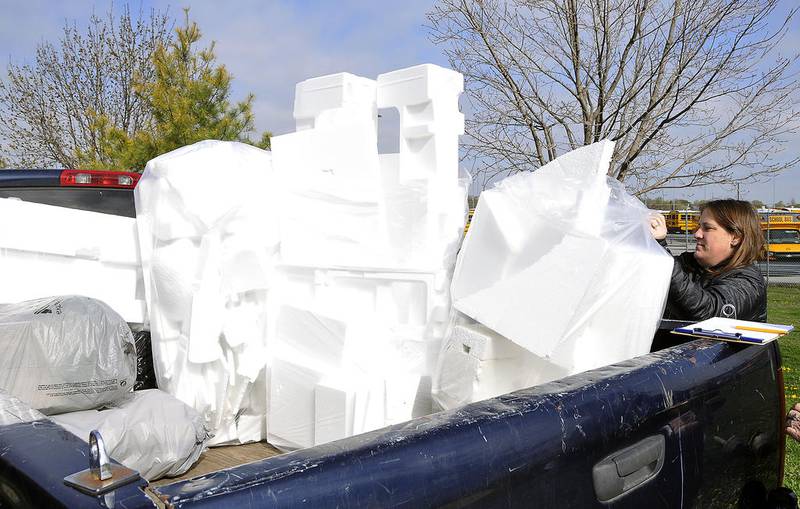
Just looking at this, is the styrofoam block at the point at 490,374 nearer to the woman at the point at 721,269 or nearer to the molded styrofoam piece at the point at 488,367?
the molded styrofoam piece at the point at 488,367

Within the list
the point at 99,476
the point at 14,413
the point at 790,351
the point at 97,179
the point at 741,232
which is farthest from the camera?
the point at 790,351

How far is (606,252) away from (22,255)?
2.01 metres

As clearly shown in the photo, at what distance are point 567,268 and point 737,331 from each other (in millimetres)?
501

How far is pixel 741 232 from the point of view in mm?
2785

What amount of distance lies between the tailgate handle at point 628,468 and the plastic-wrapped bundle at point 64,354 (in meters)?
1.42

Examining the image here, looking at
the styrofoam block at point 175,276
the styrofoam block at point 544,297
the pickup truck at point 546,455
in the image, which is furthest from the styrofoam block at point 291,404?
the pickup truck at point 546,455

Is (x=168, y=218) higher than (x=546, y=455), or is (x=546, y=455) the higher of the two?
(x=168, y=218)

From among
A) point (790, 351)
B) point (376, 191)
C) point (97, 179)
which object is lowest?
point (790, 351)

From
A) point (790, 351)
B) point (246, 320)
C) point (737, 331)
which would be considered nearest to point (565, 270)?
point (737, 331)

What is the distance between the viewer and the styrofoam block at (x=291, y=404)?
2.26 meters

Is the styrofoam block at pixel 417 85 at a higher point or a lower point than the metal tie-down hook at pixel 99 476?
higher

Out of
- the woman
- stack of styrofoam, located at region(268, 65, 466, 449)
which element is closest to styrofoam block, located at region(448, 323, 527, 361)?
stack of styrofoam, located at region(268, 65, 466, 449)

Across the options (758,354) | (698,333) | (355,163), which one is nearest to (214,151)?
(355,163)

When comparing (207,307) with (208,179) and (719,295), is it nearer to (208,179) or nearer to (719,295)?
(208,179)
